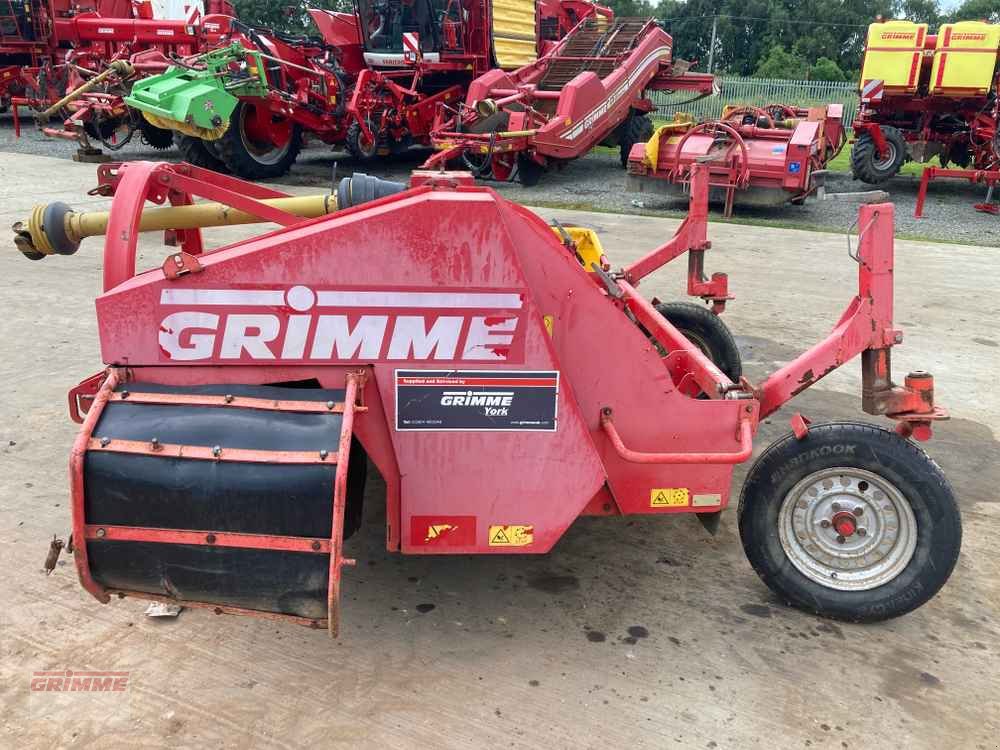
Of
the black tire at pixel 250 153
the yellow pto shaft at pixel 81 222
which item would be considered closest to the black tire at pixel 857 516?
the yellow pto shaft at pixel 81 222

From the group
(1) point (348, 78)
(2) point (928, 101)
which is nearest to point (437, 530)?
(1) point (348, 78)

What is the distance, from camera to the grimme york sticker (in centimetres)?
251

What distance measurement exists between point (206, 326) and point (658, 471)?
150 centimetres

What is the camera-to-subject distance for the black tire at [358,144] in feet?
41.7

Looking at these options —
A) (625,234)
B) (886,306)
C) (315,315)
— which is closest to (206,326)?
(315,315)

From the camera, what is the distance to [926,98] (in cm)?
1284

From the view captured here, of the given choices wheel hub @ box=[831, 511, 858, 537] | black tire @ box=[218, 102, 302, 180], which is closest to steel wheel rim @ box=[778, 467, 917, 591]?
wheel hub @ box=[831, 511, 858, 537]

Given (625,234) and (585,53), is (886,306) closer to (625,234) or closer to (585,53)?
(625,234)

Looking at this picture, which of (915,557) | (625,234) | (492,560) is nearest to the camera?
(915,557)

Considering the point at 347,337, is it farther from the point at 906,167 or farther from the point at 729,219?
the point at 906,167

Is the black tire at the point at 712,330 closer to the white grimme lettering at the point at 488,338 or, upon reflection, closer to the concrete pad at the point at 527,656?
the concrete pad at the point at 527,656

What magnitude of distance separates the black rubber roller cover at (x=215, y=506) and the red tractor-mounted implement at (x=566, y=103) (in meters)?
8.53

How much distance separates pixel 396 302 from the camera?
245 cm
